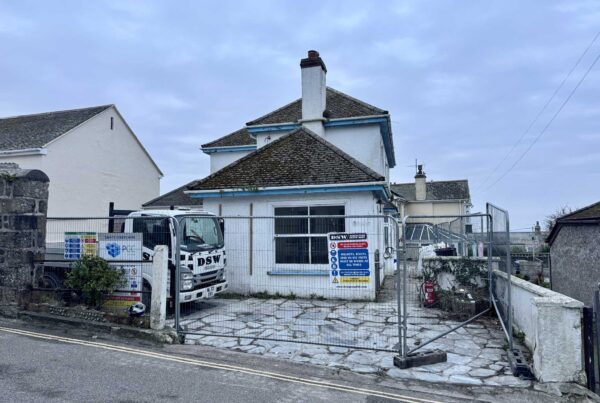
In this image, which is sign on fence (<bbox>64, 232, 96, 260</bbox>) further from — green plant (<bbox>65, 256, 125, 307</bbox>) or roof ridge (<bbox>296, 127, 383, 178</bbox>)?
roof ridge (<bbox>296, 127, 383, 178</bbox>)

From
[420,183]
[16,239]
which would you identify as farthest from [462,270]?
[420,183]

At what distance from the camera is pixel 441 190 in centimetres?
4162

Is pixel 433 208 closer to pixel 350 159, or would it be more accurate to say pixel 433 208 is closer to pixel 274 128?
pixel 274 128

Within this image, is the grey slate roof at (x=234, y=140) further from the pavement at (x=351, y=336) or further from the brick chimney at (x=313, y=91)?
the pavement at (x=351, y=336)

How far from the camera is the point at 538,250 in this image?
96.9 ft

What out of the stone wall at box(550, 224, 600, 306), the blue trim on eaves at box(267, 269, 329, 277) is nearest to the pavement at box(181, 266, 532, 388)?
the blue trim on eaves at box(267, 269, 329, 277)

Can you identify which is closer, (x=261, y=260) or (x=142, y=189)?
(x=261, y=260)

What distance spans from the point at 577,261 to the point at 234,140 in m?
16.0

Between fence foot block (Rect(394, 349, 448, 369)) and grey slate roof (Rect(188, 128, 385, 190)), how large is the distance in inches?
213

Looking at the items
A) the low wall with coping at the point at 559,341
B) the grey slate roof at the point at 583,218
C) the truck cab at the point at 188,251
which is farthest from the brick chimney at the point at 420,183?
the low wall with coping at the point at 559,341

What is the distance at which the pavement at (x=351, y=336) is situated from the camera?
18.7ft

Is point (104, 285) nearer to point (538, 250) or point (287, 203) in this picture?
point (287, 203)

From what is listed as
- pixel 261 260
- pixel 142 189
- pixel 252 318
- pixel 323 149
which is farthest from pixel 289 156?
pixel 142 189

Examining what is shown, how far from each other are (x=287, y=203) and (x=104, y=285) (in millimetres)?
5413
